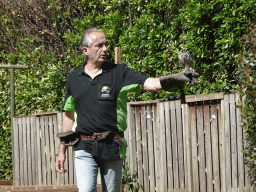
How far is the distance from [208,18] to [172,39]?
2.80ft

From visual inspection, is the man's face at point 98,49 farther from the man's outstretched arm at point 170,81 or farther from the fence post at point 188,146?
the fence post at point 188,146

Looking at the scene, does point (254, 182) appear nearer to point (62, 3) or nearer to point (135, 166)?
point (135, 166)

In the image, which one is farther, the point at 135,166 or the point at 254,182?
the point at 135,166

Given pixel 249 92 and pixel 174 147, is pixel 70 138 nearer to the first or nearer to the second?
pixel 249 92

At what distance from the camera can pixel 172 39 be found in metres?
6.64

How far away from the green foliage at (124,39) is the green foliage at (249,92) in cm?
12

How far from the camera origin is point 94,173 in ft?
12.6

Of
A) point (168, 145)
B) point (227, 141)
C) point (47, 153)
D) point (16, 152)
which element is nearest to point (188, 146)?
point (168, 145)

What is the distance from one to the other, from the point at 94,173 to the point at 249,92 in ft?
5.89

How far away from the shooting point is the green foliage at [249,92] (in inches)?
183

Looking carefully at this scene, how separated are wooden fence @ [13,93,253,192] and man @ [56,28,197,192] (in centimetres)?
173

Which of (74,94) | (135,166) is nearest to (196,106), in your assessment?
(135,166)

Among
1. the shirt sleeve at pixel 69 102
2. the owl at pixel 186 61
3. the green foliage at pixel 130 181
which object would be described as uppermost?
the owl at pixel 186 61

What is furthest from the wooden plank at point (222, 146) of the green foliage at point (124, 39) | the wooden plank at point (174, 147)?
the wooden plank at point (174, 147)
